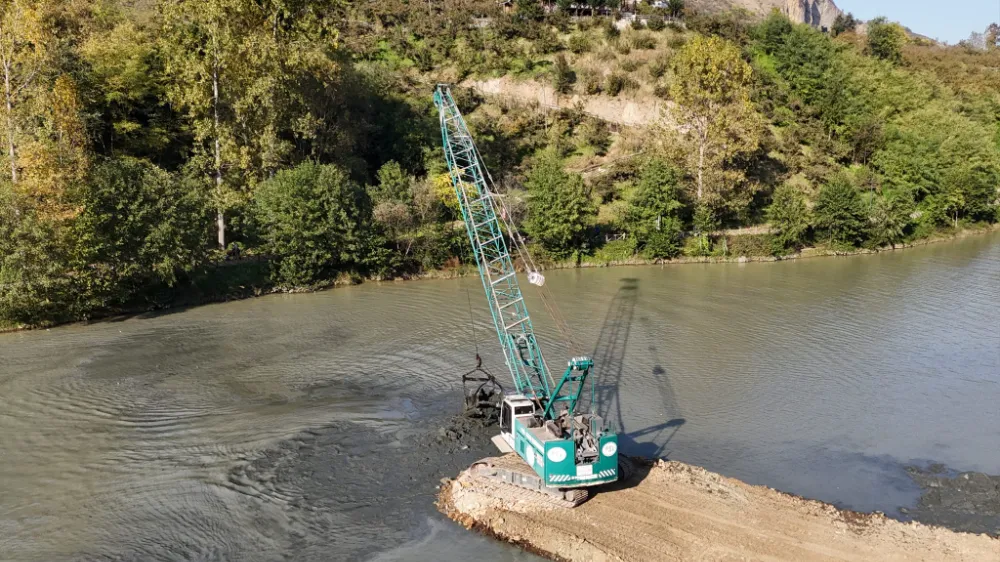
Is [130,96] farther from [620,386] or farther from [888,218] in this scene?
[888,218]

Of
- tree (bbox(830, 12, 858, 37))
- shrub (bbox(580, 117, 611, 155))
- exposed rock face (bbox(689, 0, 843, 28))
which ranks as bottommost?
shrub (bbox(580, 117, 611, 155))

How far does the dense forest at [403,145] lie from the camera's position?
29.6 m

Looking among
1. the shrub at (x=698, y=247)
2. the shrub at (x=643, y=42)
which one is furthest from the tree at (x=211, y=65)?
the shrub at (x=643, y=42)

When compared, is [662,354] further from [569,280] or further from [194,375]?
[194,375]

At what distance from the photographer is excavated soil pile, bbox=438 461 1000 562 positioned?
498 inches

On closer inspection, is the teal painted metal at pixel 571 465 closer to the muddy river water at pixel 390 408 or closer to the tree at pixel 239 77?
the muddy river water at pixel 390 408

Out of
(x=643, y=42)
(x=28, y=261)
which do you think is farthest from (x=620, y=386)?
(x=643, y=42)

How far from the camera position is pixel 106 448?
709 inches

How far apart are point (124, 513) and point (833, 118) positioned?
61.2 metres

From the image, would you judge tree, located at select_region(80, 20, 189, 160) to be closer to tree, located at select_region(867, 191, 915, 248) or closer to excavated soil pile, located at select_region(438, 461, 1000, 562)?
excavated soil pile, located at select_region(438, 461, 1000, 562)

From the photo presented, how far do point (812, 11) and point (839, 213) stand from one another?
3483 inches

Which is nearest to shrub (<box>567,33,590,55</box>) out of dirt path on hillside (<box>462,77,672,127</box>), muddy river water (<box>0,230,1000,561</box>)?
dirt path on hillside (<box>462,77,672,127</box>)

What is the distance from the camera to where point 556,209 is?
41219mm

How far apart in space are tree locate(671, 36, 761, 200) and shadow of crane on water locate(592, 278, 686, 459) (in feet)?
55.7
